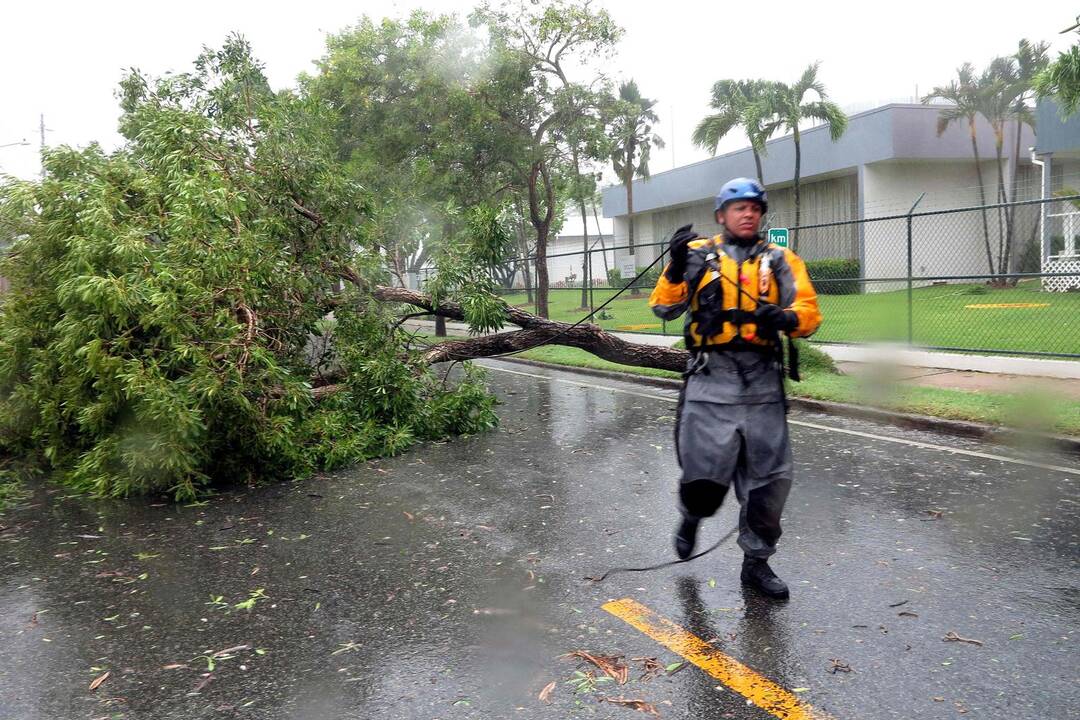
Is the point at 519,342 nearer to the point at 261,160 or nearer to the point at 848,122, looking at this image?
the point at 261,160

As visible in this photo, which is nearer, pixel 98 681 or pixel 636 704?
pixel 636 704

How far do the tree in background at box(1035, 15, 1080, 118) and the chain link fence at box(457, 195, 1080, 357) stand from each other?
1.64 metres

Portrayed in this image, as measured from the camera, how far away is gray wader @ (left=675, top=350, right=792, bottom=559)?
4.00m

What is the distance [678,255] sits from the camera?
4.05 m

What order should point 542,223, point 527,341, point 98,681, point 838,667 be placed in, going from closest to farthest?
point 838,667, point 98,681, point 527,341, point 542,223

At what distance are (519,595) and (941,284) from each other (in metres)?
18.3

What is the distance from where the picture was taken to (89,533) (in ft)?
18.8

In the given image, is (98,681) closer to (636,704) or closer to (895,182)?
(636,704)

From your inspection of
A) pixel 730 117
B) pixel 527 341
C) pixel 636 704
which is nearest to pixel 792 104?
pixel 730 117

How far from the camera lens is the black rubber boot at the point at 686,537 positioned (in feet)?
14.4

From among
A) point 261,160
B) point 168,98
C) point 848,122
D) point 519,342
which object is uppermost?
point 848,122

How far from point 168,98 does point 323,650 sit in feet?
23.5

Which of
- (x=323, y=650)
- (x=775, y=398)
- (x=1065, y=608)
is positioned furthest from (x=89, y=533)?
(x=1065, y=608)

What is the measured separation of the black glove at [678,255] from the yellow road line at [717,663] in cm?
156
